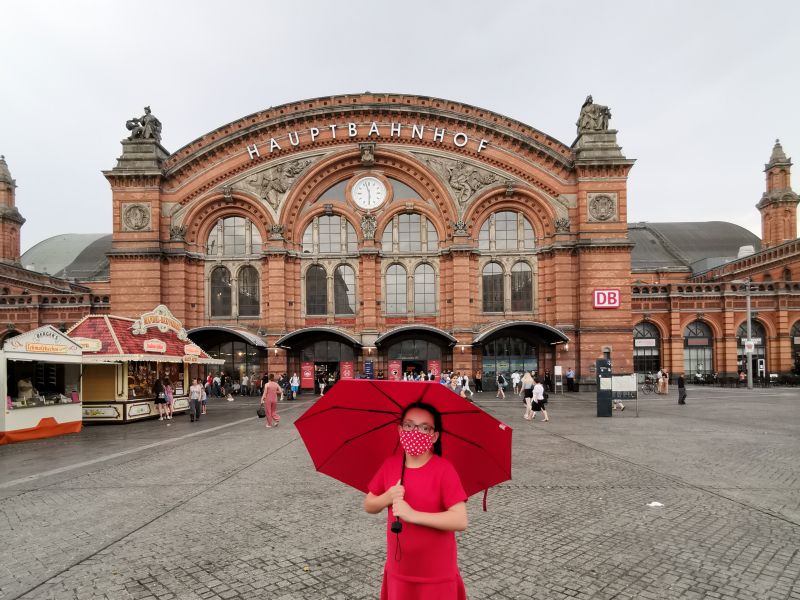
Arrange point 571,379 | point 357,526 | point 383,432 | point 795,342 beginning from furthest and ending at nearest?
point 795,342, point 571,379, point 357,526, point 383,432

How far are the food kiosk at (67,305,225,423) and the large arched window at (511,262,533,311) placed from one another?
20.5 metres

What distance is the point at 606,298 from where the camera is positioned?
32031mm

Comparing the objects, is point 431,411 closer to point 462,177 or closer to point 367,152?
point 462,177

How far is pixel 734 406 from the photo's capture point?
2267 cm

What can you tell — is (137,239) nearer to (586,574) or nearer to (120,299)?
(120,299)

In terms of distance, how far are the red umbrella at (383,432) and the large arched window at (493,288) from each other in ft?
102

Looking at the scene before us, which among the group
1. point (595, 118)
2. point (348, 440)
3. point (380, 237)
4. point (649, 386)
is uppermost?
point (595, 118)

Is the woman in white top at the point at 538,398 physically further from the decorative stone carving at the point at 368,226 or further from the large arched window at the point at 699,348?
the large arched window at the point at 699,348

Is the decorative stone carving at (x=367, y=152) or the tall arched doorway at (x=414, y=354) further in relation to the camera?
the decorative stone carving at (x=367, y=152)

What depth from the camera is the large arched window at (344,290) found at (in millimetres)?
34094

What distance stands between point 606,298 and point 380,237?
49.0ft

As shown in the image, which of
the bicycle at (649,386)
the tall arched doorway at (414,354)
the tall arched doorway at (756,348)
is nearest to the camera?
the tall arched doorway at (414,354)

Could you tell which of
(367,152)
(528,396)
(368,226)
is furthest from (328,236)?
(528,396)

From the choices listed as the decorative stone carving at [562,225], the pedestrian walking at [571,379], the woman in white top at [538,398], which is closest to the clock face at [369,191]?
the decorative stone carving at [562,225]
